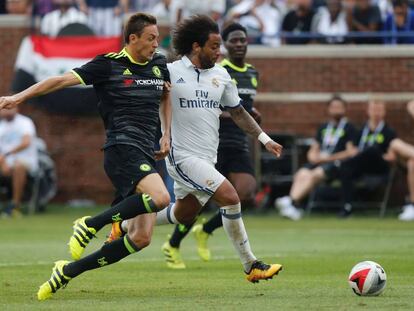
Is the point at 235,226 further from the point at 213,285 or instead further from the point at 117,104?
the point at 117,104

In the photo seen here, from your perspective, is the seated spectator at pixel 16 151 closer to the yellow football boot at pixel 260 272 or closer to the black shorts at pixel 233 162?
the black shorts at pixel 233 162

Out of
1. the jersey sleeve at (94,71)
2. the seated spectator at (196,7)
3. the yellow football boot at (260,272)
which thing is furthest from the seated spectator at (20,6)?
the yellow football boot at (260,272)

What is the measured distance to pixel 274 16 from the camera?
24.1 m

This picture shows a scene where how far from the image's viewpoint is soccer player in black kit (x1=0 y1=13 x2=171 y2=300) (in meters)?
9.45

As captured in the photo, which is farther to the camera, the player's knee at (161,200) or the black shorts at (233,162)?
the black shorts at (233,162)

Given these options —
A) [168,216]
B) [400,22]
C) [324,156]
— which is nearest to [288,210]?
[324,156]

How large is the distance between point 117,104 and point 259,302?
205 centimetres

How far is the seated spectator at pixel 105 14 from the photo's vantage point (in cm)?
2436

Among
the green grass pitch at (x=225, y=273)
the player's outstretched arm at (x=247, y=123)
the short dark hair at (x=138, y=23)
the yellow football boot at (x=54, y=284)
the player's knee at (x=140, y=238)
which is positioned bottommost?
the green grass pitch at (x=225, y=273)

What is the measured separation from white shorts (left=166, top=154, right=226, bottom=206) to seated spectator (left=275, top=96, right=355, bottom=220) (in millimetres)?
10547

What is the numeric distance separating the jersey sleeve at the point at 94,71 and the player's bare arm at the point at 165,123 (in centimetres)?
77

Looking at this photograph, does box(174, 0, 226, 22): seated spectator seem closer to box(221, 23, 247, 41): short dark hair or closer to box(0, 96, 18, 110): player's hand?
box(221, 23, 247, 41): short dark hair

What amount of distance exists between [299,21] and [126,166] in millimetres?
14562

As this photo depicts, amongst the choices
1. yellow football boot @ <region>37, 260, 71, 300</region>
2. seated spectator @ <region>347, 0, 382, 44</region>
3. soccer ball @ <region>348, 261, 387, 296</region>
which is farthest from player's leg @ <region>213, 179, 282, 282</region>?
seated spectator @ <region>347, 0, 382, 44</region>
